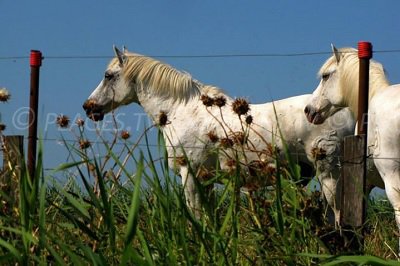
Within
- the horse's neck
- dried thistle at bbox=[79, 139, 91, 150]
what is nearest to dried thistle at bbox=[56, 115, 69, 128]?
dried thistle at bbox=[79, 139, 91, 150]

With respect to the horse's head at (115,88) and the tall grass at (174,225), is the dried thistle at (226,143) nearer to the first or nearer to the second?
the tall grass at (174,225)

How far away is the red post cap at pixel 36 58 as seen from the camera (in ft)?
21.7

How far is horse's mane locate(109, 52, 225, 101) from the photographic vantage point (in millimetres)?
Result: 8234

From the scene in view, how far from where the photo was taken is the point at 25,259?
8.93ft

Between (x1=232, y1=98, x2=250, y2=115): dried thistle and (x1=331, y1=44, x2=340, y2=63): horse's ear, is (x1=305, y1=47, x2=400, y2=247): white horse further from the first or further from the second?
(x1=232, y1=98, x2=250, y2=115): dried thistle

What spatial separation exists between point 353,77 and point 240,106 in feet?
11.5

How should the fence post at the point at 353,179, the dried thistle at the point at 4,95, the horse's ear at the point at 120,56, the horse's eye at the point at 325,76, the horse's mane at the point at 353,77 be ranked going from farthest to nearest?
the horse's ear at the point at 120,56 → the horse's eye at the point at 325,76 → the horse's mane at the point at 353,77 → the fence post at the point at 353,179 → the dried thistle at the point at 4,95

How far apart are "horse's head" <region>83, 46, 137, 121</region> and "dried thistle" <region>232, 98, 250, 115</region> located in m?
5.16

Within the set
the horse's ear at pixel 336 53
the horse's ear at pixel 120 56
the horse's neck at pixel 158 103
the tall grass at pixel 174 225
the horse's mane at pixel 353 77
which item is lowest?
the tall grass at pixel 174 225

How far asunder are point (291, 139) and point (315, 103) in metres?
A: 0.64

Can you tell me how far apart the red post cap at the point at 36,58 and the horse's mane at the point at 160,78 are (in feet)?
6.04

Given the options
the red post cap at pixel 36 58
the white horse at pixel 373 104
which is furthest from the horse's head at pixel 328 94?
the red post cap at pixel 36 58

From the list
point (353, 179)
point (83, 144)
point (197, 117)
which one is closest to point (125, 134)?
point (83, 144)

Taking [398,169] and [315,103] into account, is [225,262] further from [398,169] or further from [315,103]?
[315,103]
